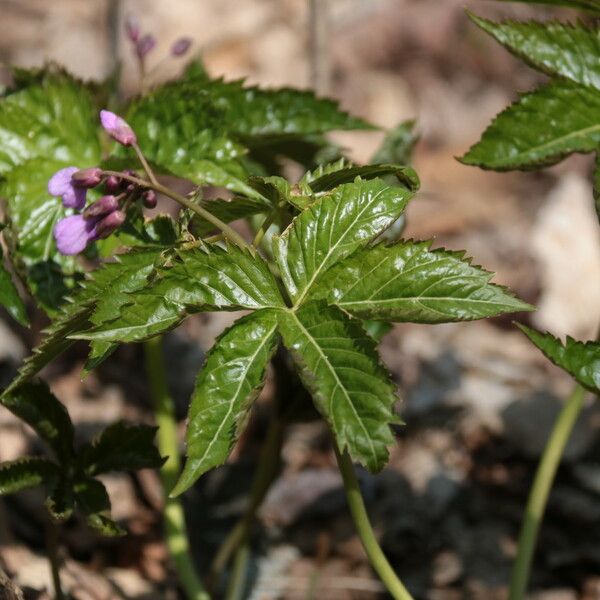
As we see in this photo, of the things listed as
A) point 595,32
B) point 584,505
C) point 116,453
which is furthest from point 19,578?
point 595,32

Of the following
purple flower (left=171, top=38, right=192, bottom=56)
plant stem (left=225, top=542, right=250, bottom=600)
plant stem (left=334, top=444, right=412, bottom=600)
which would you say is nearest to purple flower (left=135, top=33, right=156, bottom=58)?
purple flower (left=171, top=38, right=192, bottom=56)

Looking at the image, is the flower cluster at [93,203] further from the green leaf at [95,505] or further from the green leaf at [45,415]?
the green leaf at [95,505]

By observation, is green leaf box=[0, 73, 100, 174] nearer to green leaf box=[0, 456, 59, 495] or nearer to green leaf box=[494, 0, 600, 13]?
green leaf box=[0, 456, 59, 495]

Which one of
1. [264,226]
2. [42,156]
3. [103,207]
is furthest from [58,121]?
[264,226]

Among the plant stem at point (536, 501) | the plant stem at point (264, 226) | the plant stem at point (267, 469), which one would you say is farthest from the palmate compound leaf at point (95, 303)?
the plant stem at point (536, 501)

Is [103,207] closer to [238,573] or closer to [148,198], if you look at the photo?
[148,198]

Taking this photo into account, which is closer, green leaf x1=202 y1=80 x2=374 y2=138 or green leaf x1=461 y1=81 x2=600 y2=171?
green leaf x1=461 y1=81 x2=600 y2=171
